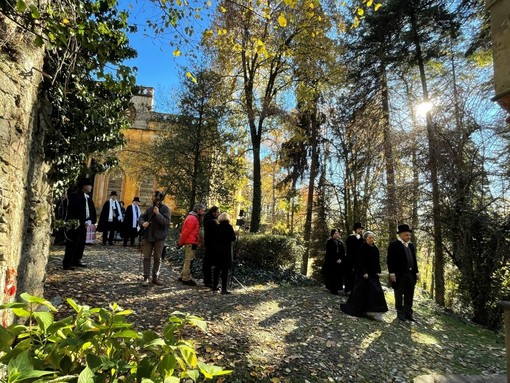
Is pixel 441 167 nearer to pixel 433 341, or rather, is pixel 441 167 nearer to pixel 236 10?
pixel 433 341

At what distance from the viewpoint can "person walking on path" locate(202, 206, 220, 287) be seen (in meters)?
8.23

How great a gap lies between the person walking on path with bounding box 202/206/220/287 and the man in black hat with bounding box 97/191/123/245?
5.64m

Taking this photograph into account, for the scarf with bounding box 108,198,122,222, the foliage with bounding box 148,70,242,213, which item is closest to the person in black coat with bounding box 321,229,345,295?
the foliage with bounding box 148,70,242,213

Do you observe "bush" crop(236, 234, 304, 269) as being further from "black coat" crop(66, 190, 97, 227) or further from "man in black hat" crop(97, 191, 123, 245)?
"black coat" crop(66, 190, 97, 227)

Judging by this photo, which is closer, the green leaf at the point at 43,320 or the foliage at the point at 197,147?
the green leaf at the point at 43,320

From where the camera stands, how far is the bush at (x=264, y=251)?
11805mm

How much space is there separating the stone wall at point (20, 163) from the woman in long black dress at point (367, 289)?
6291mm

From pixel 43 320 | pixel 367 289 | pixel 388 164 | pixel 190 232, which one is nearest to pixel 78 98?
pixel 190 232

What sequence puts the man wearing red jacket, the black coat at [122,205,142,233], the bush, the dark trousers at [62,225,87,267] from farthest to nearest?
the black coat at [122,205,142,233] < the bush < the man wearing red jacket < the dark trousers at [62,225,87,267]

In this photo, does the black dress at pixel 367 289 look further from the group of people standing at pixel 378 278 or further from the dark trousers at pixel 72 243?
the dark trousers at pixel 72 243

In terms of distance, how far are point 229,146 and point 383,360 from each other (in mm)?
10431

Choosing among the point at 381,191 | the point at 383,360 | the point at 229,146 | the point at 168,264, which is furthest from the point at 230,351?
the point at 381,191

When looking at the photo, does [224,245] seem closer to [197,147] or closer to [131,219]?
[131,219]

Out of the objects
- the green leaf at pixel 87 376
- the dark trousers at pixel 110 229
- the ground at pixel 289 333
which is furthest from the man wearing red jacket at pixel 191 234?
the green leaf at pixel 87 376
